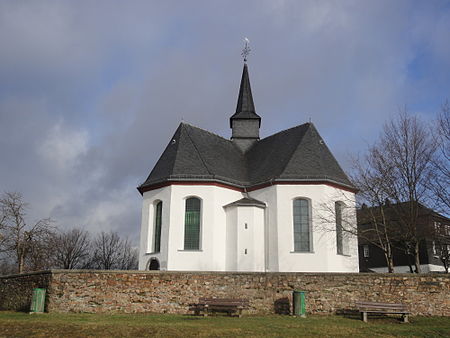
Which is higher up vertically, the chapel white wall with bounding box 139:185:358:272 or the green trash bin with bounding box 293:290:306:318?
the chapel white wall with bounding box 139:185:358:272

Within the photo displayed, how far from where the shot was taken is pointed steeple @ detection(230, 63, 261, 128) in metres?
34.7

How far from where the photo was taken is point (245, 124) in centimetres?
3441

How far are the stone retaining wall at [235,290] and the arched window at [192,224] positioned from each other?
6929 mm

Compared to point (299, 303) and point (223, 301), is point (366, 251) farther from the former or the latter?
point (223, 301)

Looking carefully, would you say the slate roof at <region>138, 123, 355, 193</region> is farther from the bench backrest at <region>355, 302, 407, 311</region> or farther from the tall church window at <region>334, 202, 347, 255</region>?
the bench backrest at <region>355, 302, 407, 311</region>

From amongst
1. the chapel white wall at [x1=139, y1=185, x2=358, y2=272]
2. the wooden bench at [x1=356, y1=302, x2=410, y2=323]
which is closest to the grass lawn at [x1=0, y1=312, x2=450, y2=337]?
the wooden bench at [x1=356, y1=302, x2=410, y2=323]

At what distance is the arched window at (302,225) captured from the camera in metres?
24.7

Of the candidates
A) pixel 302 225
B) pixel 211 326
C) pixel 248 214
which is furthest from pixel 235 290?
pixel 302 225

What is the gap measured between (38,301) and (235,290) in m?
7.63

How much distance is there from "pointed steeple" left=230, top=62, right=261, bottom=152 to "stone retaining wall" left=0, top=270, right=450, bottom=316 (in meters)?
15.9

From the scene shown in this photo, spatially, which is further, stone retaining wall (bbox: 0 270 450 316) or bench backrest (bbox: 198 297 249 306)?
stone retaining wall (bbox: 0 270 450 316)

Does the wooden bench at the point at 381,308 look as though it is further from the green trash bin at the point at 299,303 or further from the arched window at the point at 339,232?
the arched window at the point at 339,232

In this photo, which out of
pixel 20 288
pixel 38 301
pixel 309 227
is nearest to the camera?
pixel 38 301

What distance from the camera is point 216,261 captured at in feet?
80.9
